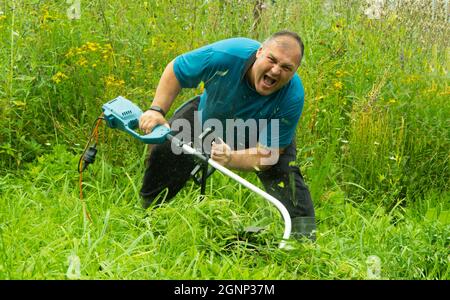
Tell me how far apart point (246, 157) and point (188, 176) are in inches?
24.8

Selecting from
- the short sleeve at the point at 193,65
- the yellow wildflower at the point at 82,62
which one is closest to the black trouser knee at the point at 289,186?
the short sleeve at the point at 193,65

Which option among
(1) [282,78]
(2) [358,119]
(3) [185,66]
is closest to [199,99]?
(3) [185,66]

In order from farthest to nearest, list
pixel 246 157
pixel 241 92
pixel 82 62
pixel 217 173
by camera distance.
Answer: pixel 82 62 < pixel 217 173 < pixel 241 92 < pixel 246 157

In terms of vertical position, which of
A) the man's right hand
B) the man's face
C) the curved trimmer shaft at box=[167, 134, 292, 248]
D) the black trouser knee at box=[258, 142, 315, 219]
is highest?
the man's face

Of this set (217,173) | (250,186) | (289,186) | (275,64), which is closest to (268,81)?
(275,64)

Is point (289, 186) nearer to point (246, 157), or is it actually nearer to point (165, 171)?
point (246, 157)

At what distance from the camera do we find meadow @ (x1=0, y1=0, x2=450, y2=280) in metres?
4.21

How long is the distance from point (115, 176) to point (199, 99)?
0.73 meters

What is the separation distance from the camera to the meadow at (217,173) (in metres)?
4.21

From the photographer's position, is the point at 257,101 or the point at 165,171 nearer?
the point at 257,101

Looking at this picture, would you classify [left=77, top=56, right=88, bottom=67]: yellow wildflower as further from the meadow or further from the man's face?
the man's face

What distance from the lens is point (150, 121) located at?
4.44 metres

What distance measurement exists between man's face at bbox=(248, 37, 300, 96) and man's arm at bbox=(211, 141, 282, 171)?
1.02 ft

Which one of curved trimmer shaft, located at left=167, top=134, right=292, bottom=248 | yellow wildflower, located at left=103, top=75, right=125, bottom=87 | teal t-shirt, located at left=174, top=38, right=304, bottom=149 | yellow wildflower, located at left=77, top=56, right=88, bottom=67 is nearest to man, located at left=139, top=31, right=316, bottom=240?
teal t-shirt, located at left=174, top=38, right=304, bottom=149
